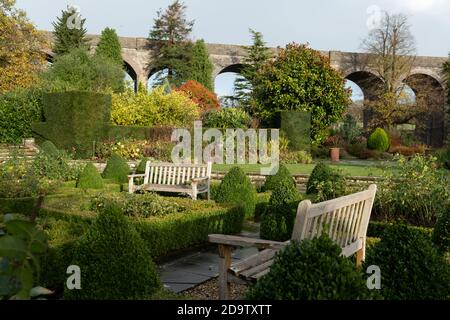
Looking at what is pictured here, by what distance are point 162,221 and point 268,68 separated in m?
15.2

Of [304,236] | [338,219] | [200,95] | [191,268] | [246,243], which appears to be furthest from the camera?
[200,95]

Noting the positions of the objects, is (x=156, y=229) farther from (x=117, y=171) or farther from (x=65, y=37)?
(x=65, y=37)

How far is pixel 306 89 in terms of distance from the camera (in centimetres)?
1864

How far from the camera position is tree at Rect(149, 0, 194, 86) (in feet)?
99.0

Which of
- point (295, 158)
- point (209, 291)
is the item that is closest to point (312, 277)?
point (209, 291)

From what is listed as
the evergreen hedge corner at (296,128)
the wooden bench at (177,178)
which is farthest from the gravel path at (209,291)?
the evergreen hedge corner at (296,128)

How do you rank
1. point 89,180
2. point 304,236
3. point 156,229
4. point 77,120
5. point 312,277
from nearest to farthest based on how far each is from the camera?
point 312,277, point 304,236, point 156,229, point 89,180, point 77,120

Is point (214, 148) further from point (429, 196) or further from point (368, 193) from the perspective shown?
point (368, 193)

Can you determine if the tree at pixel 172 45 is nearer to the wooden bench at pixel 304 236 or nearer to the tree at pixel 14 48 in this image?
the tree at pixel 14 48

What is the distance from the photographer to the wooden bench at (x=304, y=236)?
9.68 ft

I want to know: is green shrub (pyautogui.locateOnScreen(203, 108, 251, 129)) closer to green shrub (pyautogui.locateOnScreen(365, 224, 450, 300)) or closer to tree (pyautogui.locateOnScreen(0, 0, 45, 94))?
tree (pyautogui.locateOnScreen(0, 0, 45, 94))

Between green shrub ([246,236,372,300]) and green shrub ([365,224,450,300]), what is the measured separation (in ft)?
3.00

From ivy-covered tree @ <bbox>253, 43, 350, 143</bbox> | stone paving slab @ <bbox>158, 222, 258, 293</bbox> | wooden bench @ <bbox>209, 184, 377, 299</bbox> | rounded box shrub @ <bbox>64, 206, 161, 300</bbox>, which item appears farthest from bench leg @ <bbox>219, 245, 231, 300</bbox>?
ivy-covered tree @ <bbox>253, 43, 350, 143</bbox>

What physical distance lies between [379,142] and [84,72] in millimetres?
15425
